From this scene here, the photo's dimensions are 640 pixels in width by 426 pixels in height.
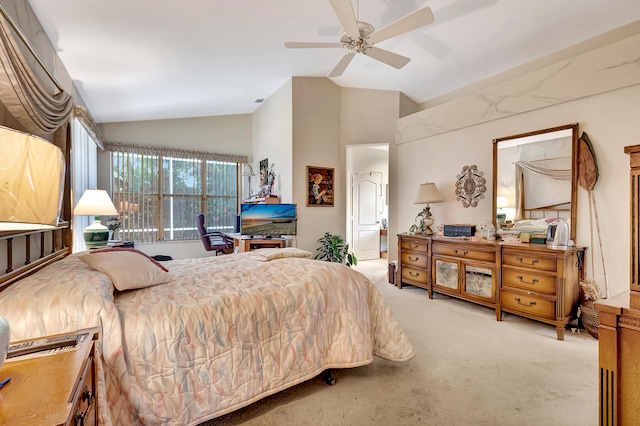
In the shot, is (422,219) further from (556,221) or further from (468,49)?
(468,49)

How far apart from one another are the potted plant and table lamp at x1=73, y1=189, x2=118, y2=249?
2954 mm

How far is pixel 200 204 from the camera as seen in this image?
600 cm

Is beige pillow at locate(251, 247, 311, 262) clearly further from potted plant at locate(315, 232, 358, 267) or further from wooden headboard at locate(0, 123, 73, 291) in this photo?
Result: potted plant at locate(315, 232, 358, 267)

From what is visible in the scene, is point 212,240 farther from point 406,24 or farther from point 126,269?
point 406,24

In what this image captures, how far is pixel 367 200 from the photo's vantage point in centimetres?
685

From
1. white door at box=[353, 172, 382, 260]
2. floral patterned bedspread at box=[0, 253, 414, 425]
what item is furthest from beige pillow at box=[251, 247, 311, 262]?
white door at box=[353, 172, 382, 260]

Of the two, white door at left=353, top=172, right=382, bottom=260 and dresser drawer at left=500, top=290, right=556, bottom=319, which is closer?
dresser drawer at left=500, top=290, right=556, bottom=319

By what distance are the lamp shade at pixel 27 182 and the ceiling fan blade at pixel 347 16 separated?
2064mm

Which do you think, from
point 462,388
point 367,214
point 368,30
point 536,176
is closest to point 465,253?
point 536,176

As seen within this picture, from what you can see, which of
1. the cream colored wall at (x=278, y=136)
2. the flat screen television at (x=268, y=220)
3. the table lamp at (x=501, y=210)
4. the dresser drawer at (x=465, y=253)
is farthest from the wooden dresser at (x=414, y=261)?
the cream colored wall at (x=278, y=136)

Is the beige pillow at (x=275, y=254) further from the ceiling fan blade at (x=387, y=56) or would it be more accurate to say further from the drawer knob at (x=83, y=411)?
the ceiling fan blade at (x=387, y=56)

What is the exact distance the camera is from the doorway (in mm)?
6695

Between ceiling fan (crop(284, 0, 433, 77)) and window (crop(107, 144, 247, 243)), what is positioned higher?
ceiling fan (crop(284, 0, 433, 77))

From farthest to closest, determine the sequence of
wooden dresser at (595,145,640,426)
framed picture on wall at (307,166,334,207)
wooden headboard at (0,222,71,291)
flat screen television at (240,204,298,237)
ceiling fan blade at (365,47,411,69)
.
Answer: framed picture on wall at (307,166,334,207)
flat screen television at (240,204,298,237)
ceiling fan blade at (365,47,411,69)
wooden headboard at (0,222,71,291)
wooden dresser at (595,145,640,426)
